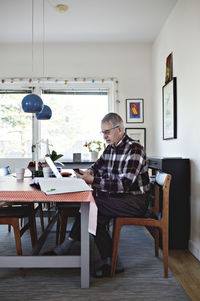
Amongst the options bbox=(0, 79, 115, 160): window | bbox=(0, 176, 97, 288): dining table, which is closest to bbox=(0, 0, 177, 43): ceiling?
bbox=(0, 79, 115, 160): window

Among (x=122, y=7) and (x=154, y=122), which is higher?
(x=122, y=7)

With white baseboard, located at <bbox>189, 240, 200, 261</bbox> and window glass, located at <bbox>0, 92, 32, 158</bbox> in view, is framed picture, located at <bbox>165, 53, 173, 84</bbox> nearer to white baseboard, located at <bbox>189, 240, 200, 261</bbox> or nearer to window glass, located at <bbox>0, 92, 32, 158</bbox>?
white baseboard, located at <bbox>189, 240, 200, 261</bbox>

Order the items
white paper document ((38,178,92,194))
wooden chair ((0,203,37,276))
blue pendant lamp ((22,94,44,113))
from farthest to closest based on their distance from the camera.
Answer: blue pendant lamp ((22,94,44,113)) < wooden chair ((0,203,37,276)) < white paper document ((38,178,92,194))

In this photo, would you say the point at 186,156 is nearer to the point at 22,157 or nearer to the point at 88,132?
the point at 88,132

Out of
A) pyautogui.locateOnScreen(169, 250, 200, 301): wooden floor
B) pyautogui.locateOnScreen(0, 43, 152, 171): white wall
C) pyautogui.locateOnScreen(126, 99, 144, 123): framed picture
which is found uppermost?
pyautogui.locateOnScreen(0, 43, 152, 171): white wall

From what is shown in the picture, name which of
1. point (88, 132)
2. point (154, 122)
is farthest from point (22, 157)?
point (154, 122)

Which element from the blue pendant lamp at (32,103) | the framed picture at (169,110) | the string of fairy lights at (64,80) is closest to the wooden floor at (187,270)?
the framed picture at (169,110)

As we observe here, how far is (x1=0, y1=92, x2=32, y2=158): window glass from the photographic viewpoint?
4512 mm

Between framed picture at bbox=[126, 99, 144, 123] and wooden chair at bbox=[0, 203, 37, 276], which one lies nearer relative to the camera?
wooden chair at bbox=[0, 203, 37, 276]

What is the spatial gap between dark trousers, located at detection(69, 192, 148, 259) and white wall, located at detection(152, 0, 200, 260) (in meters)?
0.75

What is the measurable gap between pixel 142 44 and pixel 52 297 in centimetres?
391

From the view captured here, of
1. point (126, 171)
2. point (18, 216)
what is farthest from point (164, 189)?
point (18, 216)

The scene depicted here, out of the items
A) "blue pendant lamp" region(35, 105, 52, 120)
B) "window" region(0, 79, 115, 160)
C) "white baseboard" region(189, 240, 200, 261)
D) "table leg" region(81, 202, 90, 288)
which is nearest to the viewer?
"table leg" region(81, 202, 90, 288)

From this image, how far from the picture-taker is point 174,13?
3.25m
